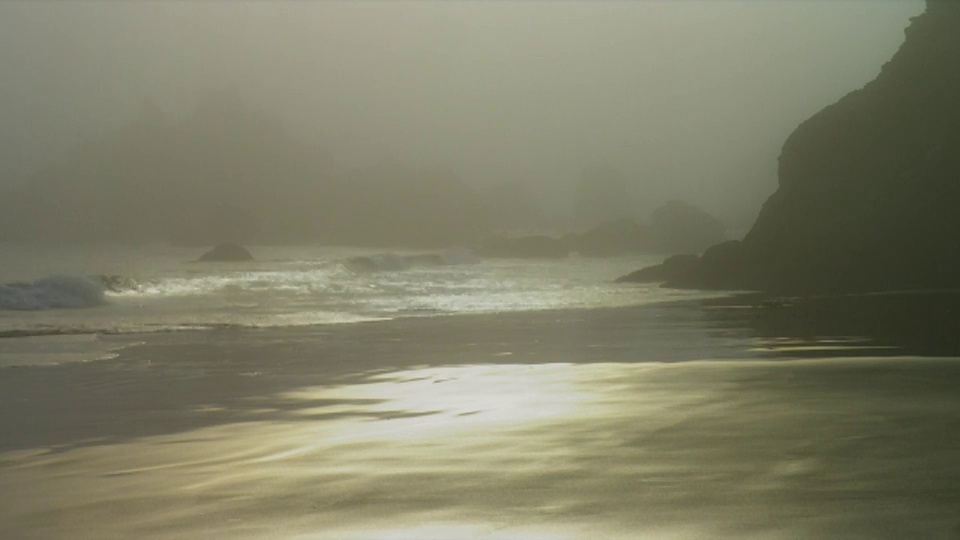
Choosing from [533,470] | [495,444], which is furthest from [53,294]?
[533,470]

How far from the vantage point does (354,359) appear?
1480 cm

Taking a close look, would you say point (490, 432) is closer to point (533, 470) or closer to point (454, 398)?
point (533, 470)

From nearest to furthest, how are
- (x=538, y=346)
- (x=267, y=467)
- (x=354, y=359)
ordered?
1. (x=267, y=467)
2. (x=354, y=359)
3. (x=538, y=346)

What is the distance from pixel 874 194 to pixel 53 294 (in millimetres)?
25557

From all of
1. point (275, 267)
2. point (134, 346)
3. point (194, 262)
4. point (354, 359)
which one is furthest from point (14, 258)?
point (354, 359)

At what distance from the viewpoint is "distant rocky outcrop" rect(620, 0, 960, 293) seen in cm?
3041

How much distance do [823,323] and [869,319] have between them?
1014 millimetres

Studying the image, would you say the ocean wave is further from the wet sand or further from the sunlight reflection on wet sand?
the sunlight reflection on wet sand

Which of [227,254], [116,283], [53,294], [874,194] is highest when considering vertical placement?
[874,194]

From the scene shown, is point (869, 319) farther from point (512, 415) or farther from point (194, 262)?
point (194, 262)

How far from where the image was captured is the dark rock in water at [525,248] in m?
85.0

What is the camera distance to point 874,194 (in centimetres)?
3303

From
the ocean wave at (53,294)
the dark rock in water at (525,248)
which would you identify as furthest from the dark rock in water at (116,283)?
the dark rock in water at (525,248)

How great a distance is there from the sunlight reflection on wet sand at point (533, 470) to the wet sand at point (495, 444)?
2 centimetres
